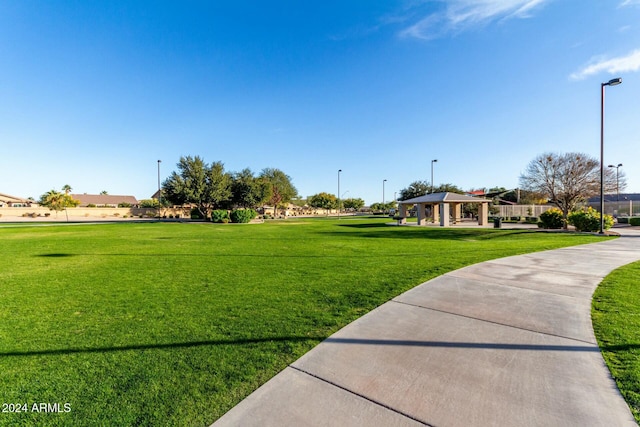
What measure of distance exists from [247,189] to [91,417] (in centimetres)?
5190

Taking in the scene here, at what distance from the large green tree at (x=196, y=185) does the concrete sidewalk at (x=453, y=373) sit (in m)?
47.2

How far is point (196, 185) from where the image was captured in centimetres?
4750

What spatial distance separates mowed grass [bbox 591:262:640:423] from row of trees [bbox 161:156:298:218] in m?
48.1

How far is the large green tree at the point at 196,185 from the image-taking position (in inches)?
1836

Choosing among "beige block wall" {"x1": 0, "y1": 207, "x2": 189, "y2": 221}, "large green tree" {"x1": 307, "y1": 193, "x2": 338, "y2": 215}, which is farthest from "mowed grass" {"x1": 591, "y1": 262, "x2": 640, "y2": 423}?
"large green tree" {"x1": 307, "y1": 193, "x2": 338, "y2": 215}

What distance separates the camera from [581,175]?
2786cm

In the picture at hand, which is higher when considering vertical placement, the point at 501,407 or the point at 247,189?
the point at 247,189

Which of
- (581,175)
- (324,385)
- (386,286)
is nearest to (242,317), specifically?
(324,385)

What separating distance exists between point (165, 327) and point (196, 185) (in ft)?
155

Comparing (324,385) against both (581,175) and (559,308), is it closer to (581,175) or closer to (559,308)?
(559,308)

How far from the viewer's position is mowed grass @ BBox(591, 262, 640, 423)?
274 cm

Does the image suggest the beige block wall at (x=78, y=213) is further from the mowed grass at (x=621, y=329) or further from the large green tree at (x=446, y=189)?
the mowed grass at (x=621, y=329)

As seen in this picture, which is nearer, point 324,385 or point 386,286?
point 324,385

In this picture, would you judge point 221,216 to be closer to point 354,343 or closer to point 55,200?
point 55,200
